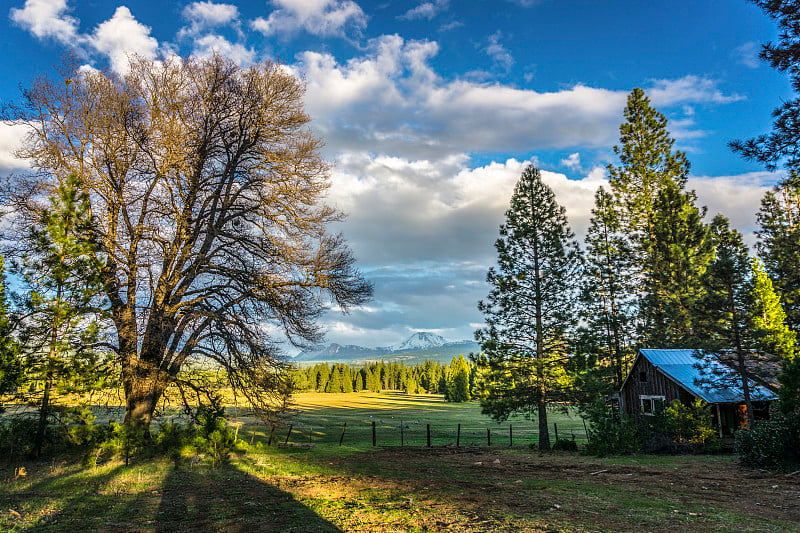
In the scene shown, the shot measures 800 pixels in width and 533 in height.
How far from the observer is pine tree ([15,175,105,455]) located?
12.7m

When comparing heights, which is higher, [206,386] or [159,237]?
[159,237]

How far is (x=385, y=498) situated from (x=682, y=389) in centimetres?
2257

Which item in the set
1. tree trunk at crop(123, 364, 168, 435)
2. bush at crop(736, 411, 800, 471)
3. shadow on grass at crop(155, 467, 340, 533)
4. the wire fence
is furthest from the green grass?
bush at crop(736, 411, 800, 471)

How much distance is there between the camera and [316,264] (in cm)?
1464

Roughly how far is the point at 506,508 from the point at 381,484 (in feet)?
13.6

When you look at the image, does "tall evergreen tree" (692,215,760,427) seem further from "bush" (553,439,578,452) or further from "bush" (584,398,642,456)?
"bush" (553,439,578,452)

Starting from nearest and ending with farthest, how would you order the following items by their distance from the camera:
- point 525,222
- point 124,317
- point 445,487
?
point 445,487 → point 124,317 → point 525,222

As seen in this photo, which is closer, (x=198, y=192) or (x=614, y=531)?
(x=614, y=531)

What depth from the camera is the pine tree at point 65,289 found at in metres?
12.7

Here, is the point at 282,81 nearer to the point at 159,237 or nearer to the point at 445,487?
the point at 159,237

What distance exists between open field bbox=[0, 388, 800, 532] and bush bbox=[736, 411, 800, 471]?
0.71 m

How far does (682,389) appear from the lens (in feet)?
82.0

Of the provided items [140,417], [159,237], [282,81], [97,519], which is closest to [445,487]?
[97,519]

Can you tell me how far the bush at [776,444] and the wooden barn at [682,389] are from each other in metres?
8.35
